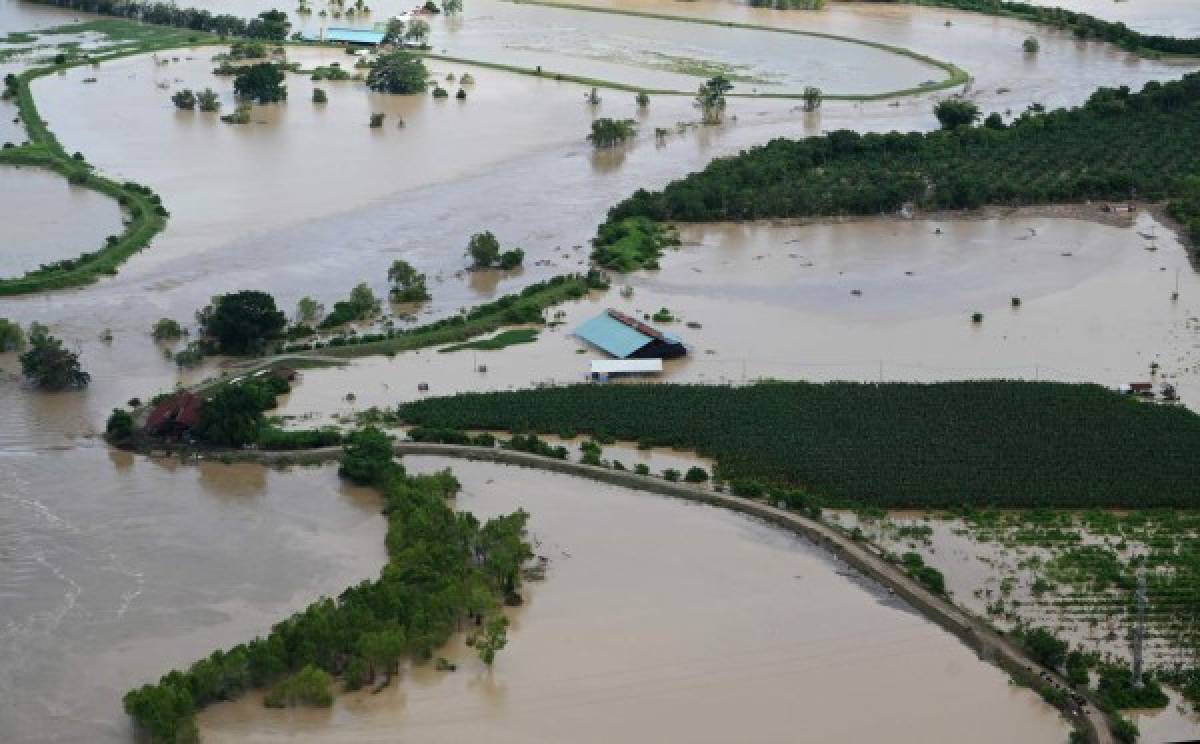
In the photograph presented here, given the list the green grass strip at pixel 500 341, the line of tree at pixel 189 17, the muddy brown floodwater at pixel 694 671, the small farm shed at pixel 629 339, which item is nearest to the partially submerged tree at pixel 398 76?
the line of tree at pixel 189 17

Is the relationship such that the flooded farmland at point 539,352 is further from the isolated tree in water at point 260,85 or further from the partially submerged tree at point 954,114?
the partially submerged tree at point 954,114

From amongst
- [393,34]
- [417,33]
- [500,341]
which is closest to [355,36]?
[393,34]

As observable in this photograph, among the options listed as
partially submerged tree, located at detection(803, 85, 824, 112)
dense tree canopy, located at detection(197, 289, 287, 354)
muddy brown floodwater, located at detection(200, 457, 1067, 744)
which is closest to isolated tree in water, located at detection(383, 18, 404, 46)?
partially submerged tree, located at detection(803, 85, 824, 112)

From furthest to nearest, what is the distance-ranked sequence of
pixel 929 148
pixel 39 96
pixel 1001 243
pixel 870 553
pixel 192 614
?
pixel 39 96
pixel 929 148
pixel 1001 243
pixel 870 553
pixel 192 614

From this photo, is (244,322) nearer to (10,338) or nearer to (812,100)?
(10,338)

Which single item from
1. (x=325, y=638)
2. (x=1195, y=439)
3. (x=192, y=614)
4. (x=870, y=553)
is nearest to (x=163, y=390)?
(x=192, y=614)

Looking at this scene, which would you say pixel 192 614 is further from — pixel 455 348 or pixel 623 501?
pixel 455 348
